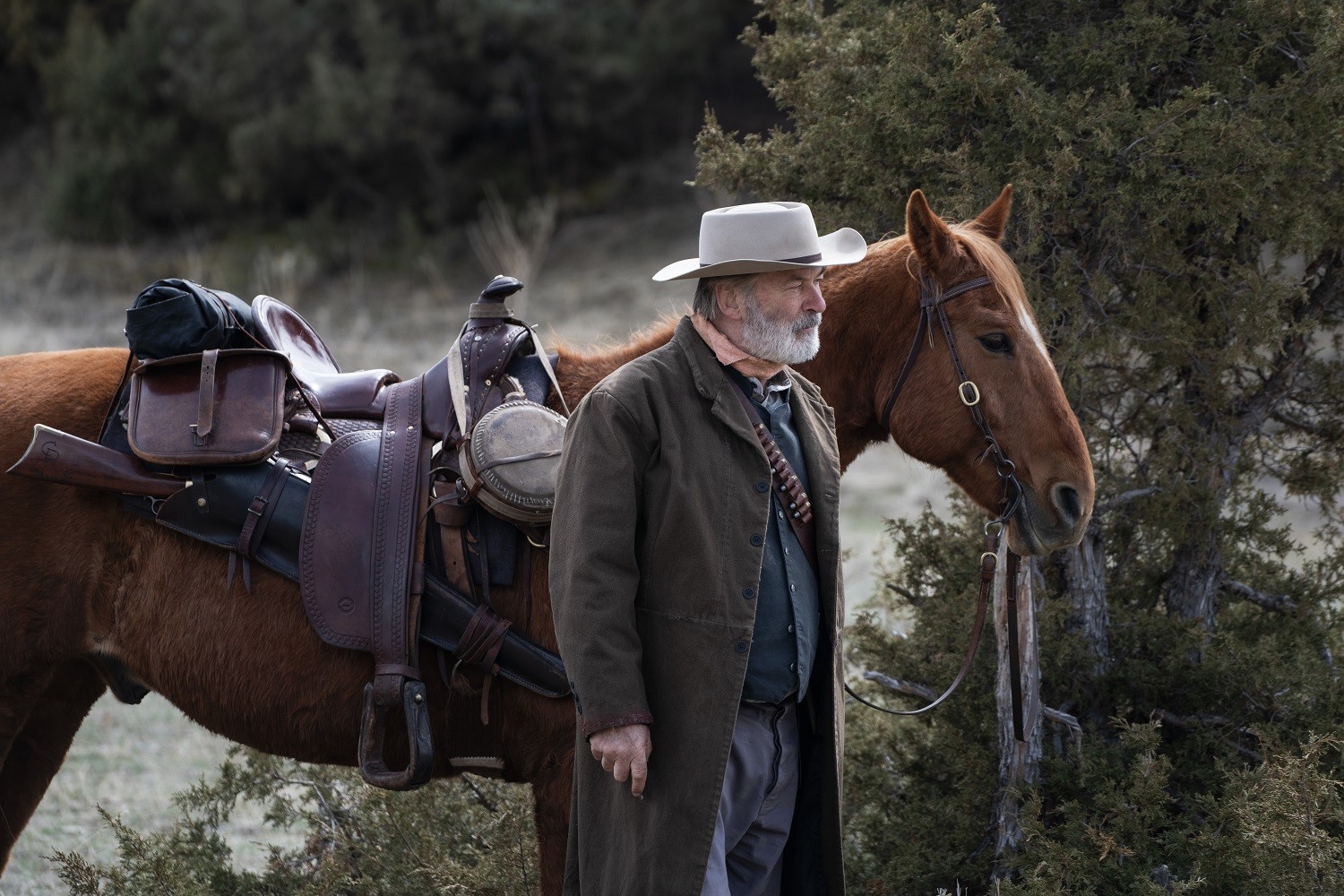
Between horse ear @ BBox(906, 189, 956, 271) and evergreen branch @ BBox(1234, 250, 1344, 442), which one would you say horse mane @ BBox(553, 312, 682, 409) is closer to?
horse ear @ BBox(906, 189, 956, 271)

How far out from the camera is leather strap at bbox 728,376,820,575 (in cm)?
241

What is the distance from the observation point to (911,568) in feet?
14.0

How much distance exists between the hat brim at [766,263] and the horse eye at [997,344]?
40 cm

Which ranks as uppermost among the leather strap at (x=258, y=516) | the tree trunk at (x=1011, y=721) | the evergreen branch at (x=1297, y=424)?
the evergreen branch at (x=1297, y=424)

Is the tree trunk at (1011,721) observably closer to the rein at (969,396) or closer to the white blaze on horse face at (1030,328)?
the rein at (969,396)

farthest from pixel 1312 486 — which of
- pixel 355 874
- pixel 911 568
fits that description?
pixel 355 874

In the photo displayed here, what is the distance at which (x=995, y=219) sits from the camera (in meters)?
3.04

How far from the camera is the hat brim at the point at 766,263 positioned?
2361 mm

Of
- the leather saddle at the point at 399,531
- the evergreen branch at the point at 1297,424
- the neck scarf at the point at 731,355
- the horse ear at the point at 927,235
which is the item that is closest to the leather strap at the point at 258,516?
the leather saddle at the point at 399,531

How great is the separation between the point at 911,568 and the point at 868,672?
499 millimetres

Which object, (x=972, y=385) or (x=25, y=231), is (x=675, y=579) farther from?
(x=25, y=231)

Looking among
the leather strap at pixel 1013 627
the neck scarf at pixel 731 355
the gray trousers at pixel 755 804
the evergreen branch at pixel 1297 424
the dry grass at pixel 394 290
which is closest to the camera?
the gray trousers at pixel 755 804

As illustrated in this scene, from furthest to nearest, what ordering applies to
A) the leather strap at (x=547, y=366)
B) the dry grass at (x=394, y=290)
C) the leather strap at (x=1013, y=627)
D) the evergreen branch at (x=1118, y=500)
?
the dry grass at (x=394, y=290), the evergreen branch at (x=1118, y=500), the leather strap at (x=1013, y=627), the leather strap at (x=547, y=366)

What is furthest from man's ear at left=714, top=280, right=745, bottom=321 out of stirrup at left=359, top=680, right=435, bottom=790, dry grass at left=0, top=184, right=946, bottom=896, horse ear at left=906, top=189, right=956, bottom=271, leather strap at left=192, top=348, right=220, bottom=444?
dry grass at left=0, top=184, right=946, bottom=896
